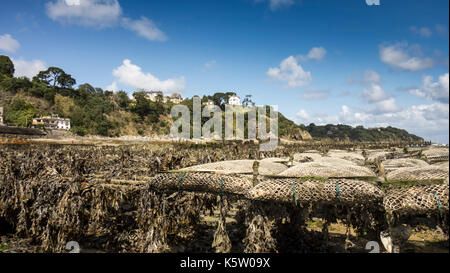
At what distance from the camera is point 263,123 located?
86.9 m

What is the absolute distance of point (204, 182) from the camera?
19.9 ft

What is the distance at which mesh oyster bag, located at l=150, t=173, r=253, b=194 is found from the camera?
5816mm

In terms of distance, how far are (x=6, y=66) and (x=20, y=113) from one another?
1486 inches

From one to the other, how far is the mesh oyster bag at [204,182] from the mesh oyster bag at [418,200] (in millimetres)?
2596

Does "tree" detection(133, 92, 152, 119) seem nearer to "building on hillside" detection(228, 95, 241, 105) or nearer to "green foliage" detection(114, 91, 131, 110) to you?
"green foliage" detection(114, 91, 131, 110)

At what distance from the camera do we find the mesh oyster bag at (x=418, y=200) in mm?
4234

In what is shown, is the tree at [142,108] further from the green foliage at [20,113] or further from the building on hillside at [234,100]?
the building on hillside at [234,100]

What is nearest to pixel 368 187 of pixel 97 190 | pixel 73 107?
pixel 97 190

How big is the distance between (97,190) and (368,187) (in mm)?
6241

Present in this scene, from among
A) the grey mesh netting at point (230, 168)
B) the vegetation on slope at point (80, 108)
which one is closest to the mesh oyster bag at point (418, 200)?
the grey mesh netting at point (230, 168)

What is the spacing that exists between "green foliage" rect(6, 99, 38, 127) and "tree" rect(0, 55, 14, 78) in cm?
3035

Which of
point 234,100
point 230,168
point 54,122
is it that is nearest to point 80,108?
point 54,122

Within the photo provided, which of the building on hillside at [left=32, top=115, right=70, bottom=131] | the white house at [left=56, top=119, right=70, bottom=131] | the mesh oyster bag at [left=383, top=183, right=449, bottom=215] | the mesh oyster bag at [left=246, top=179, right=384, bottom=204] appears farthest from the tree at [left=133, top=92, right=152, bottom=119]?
the mesh oyster bag at [left=383, top=183, right=449, bottom=215]

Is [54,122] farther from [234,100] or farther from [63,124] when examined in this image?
[234,100]
